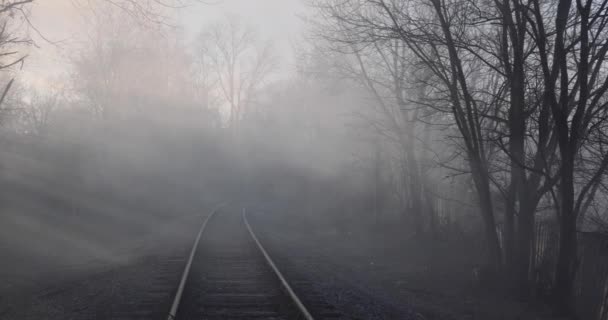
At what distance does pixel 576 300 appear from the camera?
11.0m

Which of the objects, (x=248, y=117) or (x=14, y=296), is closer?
(x=14, y=296)

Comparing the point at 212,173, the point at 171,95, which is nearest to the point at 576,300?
the point at 171,95

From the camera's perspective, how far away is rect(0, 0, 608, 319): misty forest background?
36.3 ft

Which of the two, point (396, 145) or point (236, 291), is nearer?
point (236, 291)

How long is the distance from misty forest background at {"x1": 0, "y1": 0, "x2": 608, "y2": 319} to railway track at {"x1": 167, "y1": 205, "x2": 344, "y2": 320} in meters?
4.54

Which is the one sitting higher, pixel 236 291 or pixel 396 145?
pixel 396 145

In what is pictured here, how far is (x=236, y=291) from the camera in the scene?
32.4 ft

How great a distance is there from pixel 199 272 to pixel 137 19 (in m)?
5.50

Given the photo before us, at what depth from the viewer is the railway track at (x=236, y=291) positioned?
820 centimetres

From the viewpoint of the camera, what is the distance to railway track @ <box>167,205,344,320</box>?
26.9 feet

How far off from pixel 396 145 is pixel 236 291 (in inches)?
565

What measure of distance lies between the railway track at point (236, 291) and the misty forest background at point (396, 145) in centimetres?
454

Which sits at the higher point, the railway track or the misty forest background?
the misty forest background

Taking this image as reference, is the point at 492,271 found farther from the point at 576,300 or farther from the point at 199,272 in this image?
the point at 199,272
